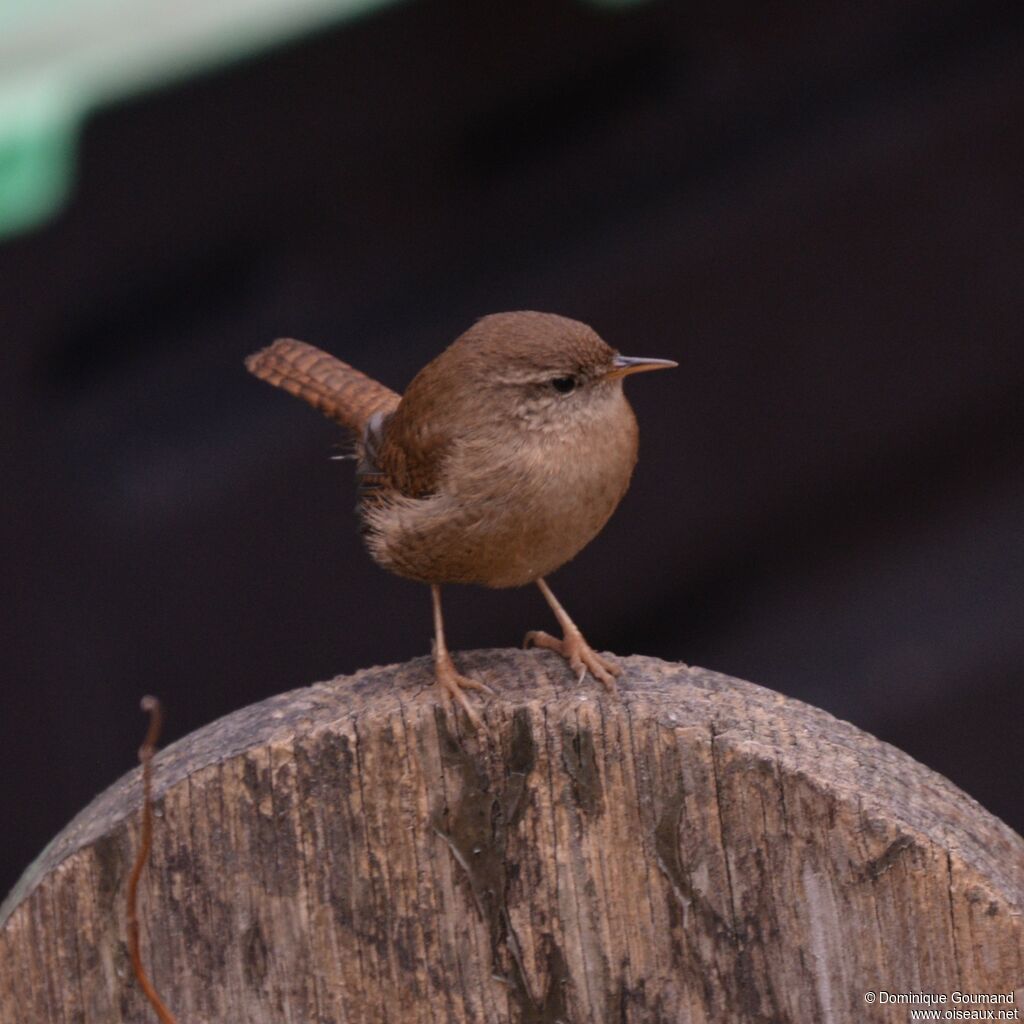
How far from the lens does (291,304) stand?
4605 mm

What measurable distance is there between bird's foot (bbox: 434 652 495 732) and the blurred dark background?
228 cm

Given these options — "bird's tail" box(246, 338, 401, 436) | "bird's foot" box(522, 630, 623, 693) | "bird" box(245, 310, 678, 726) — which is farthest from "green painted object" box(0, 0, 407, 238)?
"bird's foot" box(522, 630, 623, 693)

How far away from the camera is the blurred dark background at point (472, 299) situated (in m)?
4.44

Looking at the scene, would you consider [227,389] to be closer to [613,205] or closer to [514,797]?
[613,205]

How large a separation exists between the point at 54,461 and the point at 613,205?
1.46 metres

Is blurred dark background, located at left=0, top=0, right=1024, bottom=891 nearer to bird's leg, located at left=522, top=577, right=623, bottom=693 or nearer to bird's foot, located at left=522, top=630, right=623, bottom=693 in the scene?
bird's leg, located at left=522, top=577, right=623, bottom=693

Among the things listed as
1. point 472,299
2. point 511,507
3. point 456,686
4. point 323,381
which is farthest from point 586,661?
point 472,299

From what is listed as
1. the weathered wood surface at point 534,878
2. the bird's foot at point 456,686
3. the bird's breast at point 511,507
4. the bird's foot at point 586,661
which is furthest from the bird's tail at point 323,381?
the weathered wood surface at point 534,878

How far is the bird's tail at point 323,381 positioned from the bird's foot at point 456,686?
3.21 feet

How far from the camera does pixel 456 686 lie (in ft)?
7.05

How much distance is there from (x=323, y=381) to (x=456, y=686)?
1222 millimetres

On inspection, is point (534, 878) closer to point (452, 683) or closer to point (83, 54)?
point (452, 683)

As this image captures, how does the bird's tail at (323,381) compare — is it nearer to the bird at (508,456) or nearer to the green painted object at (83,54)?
the bird at (508,456)

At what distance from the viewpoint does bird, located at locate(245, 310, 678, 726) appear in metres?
2.72
